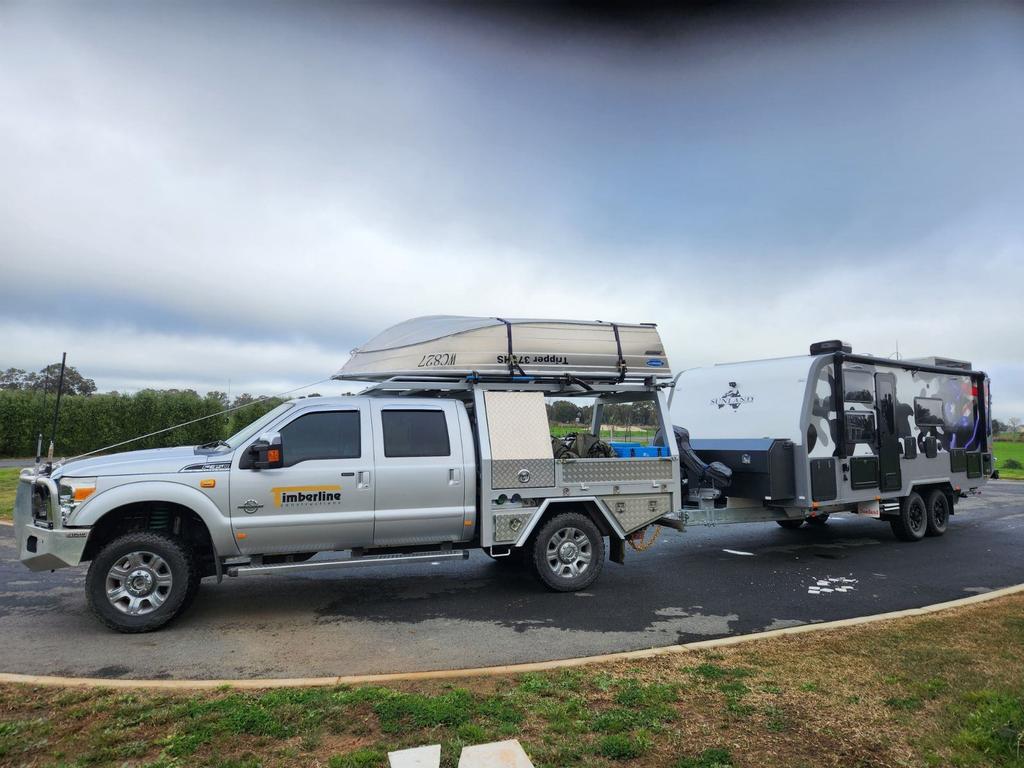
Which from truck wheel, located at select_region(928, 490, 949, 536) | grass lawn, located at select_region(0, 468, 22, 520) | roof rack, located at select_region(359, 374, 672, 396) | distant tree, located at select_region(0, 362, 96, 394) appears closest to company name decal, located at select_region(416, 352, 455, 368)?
roof rack, located at select_region(359, 374, 672, 396)

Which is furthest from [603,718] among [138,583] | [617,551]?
[138,583]

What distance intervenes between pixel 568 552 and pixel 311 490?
8.99 ft

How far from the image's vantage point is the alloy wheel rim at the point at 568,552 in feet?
22.8

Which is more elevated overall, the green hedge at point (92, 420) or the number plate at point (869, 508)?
the green hedge at point (92, 420)

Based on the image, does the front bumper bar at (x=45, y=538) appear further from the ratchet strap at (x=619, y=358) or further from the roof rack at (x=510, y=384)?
the ratchet strap at (x=619, y=358)

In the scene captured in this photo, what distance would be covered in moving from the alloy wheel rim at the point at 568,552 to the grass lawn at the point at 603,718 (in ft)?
7.29

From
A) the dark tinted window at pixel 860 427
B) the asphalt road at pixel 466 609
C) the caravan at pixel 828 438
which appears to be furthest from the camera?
the dark tinted window at pixel 860 427

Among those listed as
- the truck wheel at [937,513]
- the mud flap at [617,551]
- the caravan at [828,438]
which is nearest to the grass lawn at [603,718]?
the mud flap at [617,551]

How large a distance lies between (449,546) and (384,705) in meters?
2.96

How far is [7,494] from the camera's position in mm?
14492

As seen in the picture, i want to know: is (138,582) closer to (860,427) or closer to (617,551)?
(617,551)

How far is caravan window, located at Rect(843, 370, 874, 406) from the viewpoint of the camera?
30.2 ft

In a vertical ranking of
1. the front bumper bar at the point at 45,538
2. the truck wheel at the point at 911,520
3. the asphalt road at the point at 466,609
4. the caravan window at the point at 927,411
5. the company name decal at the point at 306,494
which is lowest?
the asphalt road at the point at 466,609

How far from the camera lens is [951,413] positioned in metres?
11.3
